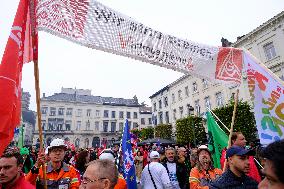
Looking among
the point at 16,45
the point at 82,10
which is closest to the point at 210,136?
the point at 82,10

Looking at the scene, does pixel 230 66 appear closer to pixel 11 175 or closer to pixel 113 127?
pixel 11 175

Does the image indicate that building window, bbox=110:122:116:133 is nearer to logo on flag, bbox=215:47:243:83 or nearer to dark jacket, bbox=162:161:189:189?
dark jacket, bbox=162:161:189:189

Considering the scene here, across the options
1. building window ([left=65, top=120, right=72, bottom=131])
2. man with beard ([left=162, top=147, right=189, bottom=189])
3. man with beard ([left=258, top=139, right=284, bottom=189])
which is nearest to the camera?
man with beard ([left=258, top=139, right=284, bottom=189])

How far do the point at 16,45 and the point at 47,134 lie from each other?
66.0 metres

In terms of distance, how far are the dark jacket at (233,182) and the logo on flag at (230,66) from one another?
1885mm

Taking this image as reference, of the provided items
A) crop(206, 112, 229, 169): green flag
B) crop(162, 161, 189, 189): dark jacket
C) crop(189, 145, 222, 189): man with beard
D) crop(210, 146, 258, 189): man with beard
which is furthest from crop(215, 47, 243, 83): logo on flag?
crop(162, 161, 189, 189): dark jacket

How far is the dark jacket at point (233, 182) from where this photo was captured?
3049 millimetres

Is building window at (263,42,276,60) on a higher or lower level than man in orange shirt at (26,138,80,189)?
higher

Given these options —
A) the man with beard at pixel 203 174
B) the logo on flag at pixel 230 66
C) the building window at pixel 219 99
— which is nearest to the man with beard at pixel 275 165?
the man with beard at pixel 203 174

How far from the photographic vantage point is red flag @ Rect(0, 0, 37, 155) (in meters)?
2.29

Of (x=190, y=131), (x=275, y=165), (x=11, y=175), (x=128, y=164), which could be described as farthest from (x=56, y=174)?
(x=190, y=131)

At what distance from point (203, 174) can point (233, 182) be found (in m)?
1.33

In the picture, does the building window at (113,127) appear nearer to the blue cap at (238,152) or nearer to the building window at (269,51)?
the building window at (269,51)

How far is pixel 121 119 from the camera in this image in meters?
69.9
